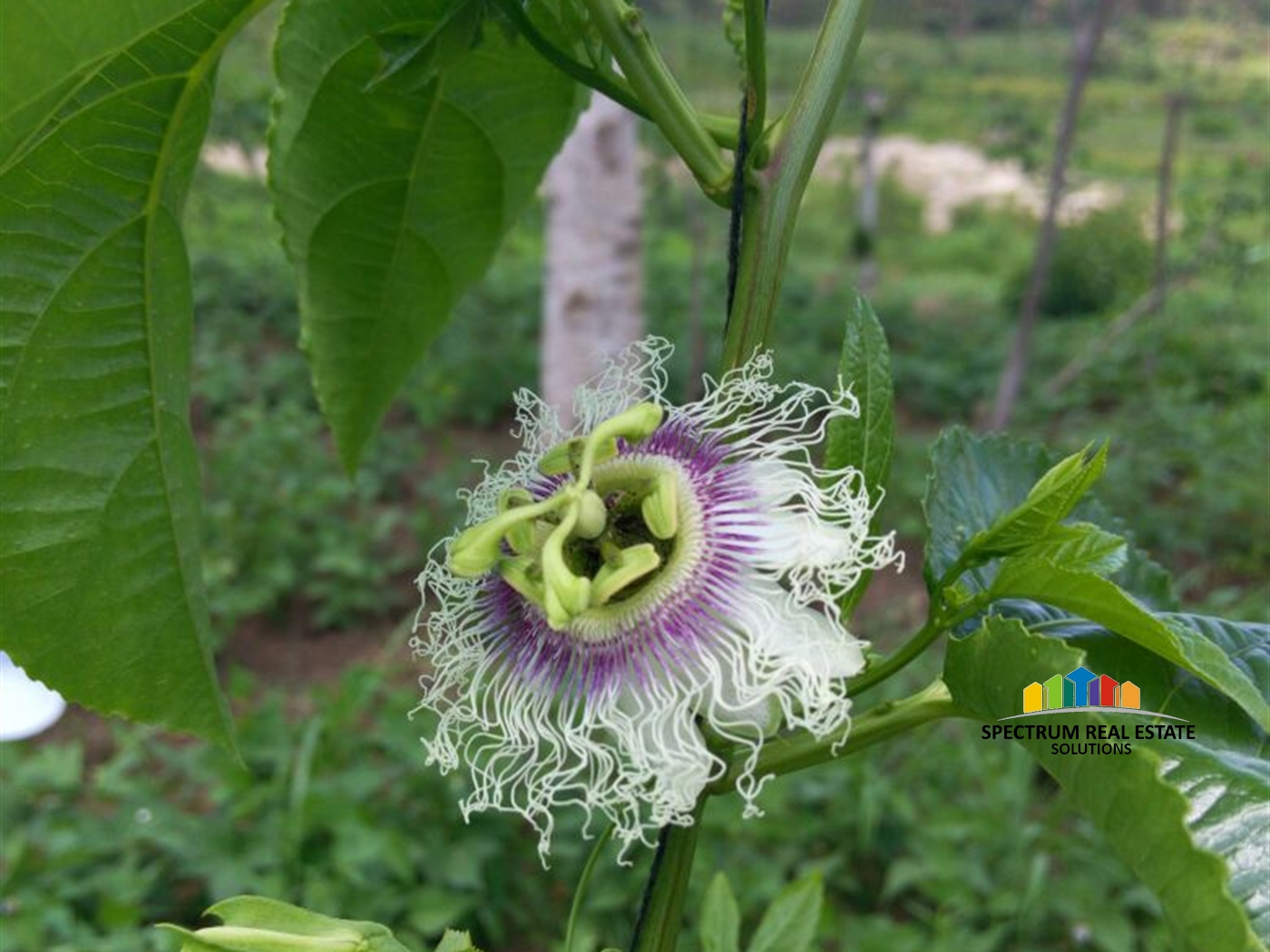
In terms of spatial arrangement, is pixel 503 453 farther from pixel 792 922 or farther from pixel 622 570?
pixel 622 570

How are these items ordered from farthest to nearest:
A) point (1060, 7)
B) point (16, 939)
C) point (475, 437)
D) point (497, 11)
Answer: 1. point (1060, 7)
2. point (475, 437)
3. point (16, 939)
4. point (497, 11)

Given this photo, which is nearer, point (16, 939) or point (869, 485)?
point (869, 485)

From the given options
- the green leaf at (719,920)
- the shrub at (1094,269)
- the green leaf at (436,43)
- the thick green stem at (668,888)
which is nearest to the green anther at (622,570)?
the thick green stem at (668,888)

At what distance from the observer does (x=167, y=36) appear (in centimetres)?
48

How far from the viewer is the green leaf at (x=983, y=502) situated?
55 centimetres

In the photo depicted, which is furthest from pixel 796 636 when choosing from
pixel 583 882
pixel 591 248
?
pixel 591 248

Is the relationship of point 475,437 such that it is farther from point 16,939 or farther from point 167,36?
point 167,36

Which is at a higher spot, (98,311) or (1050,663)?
(98,311)

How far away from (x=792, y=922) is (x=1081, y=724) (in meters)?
0.34

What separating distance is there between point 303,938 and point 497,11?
1.24ft

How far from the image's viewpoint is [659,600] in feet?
1.53

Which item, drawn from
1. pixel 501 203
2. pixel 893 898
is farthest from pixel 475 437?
pixel 501 203

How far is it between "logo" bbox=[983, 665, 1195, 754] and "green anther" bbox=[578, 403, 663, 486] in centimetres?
16

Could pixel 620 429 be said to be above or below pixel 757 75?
below
